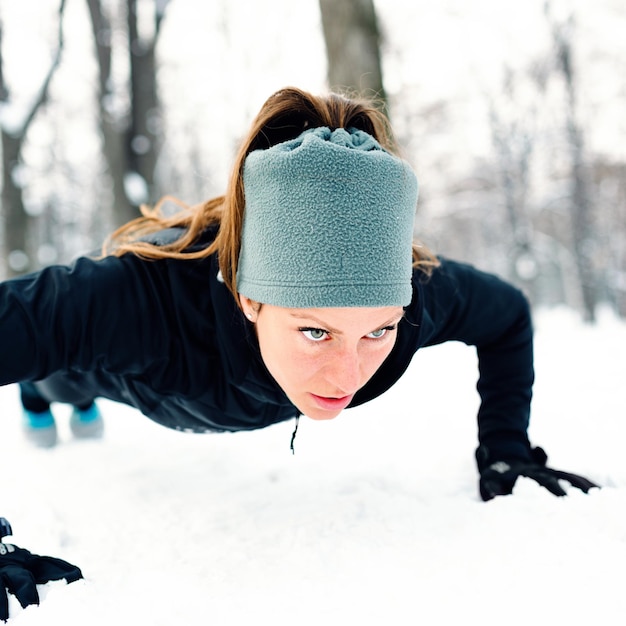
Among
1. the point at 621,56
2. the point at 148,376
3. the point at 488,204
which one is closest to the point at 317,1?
the point at 148,376

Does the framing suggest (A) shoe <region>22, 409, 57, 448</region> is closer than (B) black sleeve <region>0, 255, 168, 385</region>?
No

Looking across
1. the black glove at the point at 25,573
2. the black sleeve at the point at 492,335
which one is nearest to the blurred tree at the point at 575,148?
the black sleeve at the point at 492,335

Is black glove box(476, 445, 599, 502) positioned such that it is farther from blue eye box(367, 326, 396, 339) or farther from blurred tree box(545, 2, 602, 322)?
blurred tree box(545, 2, 602, 322)

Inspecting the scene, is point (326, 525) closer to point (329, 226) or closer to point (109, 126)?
point (329, 226)

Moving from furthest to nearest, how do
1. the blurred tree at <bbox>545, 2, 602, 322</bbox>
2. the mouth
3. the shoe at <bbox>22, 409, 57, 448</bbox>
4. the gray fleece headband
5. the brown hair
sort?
the blurred tree at <bbox>545, 2, 602, 322</bbox>, the shoe at <bbox>22, 409, 57, 448</bbox>, the brown hair, the mouth, the gray fleece headband

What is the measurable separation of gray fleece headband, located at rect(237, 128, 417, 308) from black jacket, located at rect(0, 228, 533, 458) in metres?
0.28

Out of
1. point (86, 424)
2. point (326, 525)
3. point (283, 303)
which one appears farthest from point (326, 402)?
point (86, 424)

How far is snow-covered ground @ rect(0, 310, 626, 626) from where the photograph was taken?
3.45 ft

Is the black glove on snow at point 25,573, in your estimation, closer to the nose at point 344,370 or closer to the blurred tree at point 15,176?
the nose at point 344,370

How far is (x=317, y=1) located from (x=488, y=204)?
14032mm

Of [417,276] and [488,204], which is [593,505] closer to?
[417,276]

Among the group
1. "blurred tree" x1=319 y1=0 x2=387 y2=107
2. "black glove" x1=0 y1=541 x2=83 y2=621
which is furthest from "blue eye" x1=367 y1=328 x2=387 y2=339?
"blurred tree" x1=319 y1=0 x2=387 y2=107

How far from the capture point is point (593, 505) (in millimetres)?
1352

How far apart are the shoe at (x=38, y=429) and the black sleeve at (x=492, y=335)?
5.06 feet
